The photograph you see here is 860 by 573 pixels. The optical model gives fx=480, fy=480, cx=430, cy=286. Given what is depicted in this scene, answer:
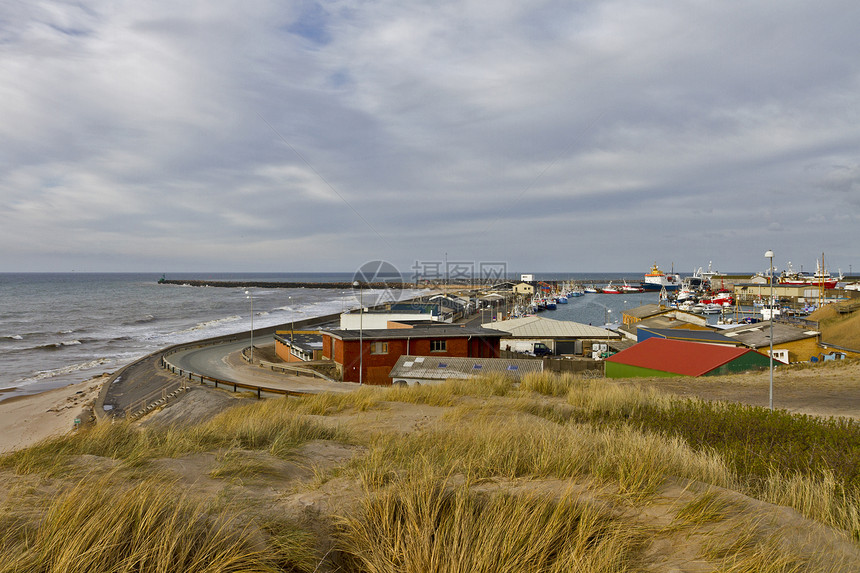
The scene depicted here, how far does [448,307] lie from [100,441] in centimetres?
7920

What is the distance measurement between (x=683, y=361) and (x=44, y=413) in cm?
3843

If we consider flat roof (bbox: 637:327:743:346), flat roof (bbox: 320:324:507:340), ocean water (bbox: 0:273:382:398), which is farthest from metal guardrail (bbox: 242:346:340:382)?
flat roof (bbox: 637:327:743:346)

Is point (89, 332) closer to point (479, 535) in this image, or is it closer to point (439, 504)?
point (439, 504)

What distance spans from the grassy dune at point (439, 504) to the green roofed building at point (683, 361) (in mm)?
20313

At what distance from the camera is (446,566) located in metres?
3.65

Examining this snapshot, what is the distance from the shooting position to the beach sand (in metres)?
25.0

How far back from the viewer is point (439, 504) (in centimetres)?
448

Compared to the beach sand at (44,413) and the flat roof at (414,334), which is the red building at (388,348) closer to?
the flat roof at (414,334)

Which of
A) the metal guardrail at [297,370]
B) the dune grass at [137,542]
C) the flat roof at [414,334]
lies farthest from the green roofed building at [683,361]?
the dune grass at [137,542]

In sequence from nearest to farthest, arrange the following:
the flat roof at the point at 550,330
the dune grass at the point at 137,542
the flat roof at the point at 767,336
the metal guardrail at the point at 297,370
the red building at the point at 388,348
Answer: the dune grass at the point at 137,542 → the red building at the point at 388,348 → the flat roof at the point at 767,336 → the metal guardrail at the point at 297,370 → the flat roof at the point at 550,330

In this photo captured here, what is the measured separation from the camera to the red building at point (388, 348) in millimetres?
34906

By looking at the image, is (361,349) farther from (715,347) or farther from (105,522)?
(105,522)

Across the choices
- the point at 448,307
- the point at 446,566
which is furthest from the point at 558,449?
the point at 448,307

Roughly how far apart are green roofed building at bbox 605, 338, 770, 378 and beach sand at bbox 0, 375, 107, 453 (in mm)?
30083
